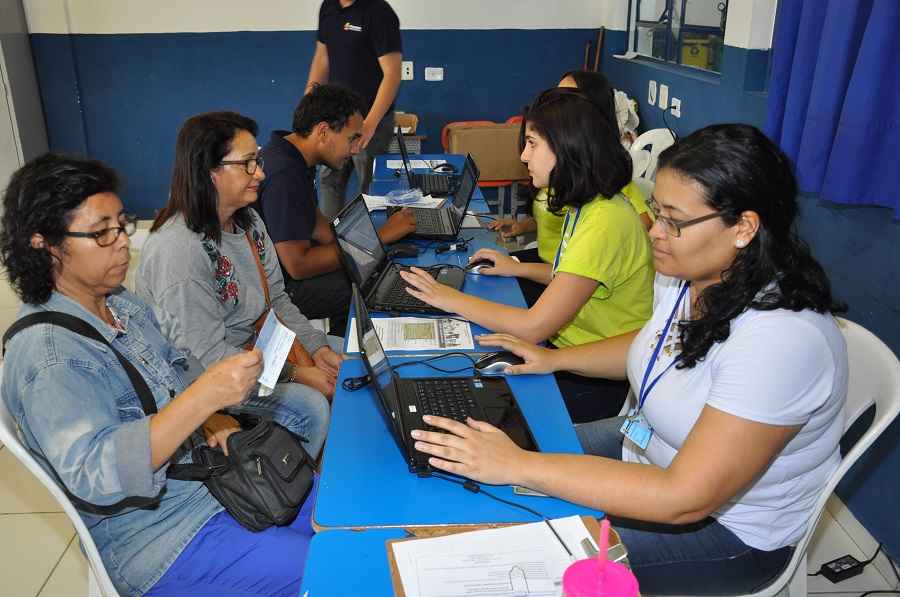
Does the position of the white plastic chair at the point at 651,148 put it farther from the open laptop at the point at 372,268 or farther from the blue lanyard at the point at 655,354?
the blue lanyard at the point at 655,354

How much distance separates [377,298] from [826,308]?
133 centimetres

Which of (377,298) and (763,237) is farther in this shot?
(377,298)

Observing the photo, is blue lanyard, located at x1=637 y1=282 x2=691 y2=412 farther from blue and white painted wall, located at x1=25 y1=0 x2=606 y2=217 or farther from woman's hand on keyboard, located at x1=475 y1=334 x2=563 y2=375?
blue and white painted wall, located at x1=25 y1=0 x2=606 y2=217

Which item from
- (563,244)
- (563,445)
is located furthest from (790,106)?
(563,445)

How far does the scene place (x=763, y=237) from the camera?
1.35m

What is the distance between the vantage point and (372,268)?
2.54 metres

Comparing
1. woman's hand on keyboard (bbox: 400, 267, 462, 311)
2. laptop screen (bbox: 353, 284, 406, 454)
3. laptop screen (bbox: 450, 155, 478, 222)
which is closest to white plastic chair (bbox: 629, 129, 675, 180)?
laptop screen (bbox: 450, 155, 478, 222)

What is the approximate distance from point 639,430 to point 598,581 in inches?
27.0

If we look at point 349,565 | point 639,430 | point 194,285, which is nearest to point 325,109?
point 194,285

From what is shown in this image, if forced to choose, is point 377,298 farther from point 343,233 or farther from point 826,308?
point 826,308

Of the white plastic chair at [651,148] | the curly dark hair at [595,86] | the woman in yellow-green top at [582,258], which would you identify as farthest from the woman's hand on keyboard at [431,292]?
the white plastic chair at [651,148]

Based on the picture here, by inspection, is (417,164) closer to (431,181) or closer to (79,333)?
(431,181)

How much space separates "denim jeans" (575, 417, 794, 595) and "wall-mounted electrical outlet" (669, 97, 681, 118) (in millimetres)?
3372

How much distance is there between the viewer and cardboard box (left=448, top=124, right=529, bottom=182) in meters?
5.25
